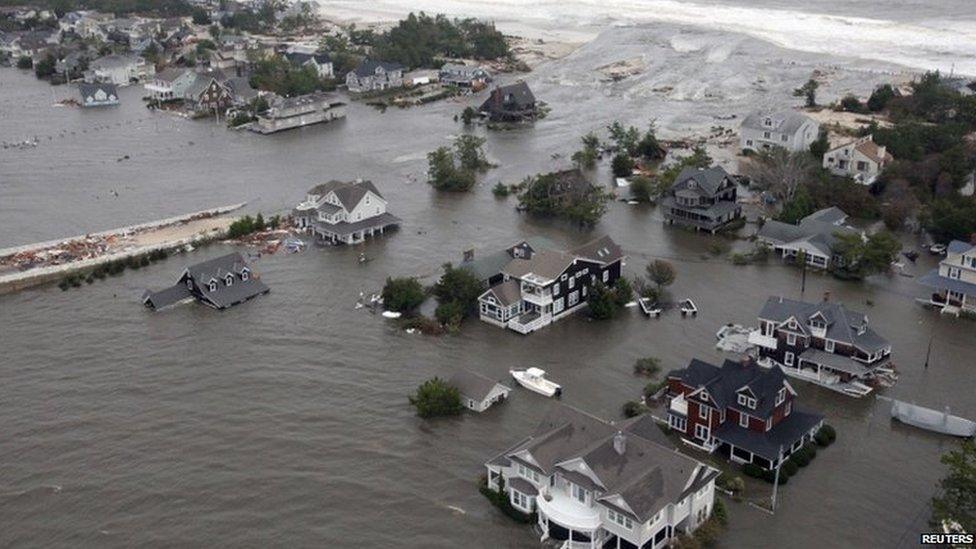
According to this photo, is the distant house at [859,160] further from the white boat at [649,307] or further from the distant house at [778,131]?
the white boat at [649,307]

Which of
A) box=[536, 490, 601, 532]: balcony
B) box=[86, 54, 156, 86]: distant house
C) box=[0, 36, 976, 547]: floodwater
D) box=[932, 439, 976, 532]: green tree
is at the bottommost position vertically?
box=[0, 36, 976, 547]: floodwater

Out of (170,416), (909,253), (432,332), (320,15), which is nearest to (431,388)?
(432,332)

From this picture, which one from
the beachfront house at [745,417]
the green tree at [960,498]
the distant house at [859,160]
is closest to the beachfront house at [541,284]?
the beachfront house at [745,417]

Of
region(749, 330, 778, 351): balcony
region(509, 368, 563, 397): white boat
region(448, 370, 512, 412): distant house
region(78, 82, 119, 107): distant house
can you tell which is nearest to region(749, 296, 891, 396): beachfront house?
region(749, 330, 778, 351): balcony

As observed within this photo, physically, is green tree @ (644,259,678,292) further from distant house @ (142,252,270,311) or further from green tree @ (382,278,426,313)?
distant house @ (142,252,270,311)

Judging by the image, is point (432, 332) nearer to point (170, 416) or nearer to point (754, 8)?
point (170, 416)

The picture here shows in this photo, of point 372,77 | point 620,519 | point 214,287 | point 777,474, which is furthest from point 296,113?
Answer: point 620,519

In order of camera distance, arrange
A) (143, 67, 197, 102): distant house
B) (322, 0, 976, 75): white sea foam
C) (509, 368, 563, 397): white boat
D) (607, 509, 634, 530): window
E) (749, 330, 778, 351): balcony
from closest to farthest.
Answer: (607, 509, 634, 530): window, (509, 368, 563, 397): white boat, (749, 330, 778, 351): balcony, (143, 67, 197, 102): distant house, (322, 0, 976, 75): white sea foam

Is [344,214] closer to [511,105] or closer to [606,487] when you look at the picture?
[606,487]
